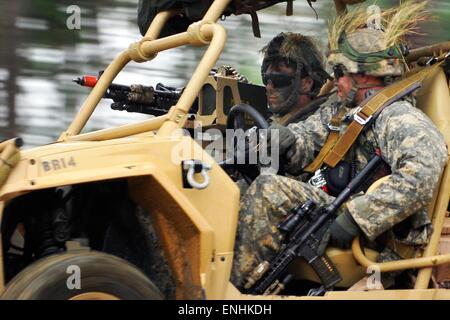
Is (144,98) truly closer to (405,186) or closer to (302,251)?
(302,251)

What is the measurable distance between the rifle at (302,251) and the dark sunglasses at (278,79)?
1326mm

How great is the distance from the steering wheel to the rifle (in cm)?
42

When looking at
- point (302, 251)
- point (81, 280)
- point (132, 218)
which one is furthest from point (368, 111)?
point (81, 280)

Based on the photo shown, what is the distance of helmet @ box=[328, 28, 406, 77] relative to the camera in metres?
5.30

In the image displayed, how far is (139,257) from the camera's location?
4715 millimetres

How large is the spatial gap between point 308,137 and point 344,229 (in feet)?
3.06

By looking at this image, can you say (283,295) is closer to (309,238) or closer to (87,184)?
(309,238)

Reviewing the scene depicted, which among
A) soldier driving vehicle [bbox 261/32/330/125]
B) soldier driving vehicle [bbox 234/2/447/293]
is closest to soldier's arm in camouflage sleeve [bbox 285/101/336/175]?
soldier driving vehicle [bbox 234/2/447/293]

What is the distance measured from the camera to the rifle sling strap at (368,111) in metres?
5.15

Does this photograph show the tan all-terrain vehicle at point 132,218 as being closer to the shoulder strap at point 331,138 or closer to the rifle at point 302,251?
the rifle at point 302,251

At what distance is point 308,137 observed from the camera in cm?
572

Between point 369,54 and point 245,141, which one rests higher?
point 369,54

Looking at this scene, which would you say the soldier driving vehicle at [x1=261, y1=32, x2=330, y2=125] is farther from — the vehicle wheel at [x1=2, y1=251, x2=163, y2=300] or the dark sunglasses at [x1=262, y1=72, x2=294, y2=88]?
the vehicle wheel at [x1=2, y1=251, x2=163, y2=300]

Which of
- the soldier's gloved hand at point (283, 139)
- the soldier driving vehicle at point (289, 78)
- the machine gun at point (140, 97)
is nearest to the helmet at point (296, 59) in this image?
the soldier driving vehicle at point (289, 78)
